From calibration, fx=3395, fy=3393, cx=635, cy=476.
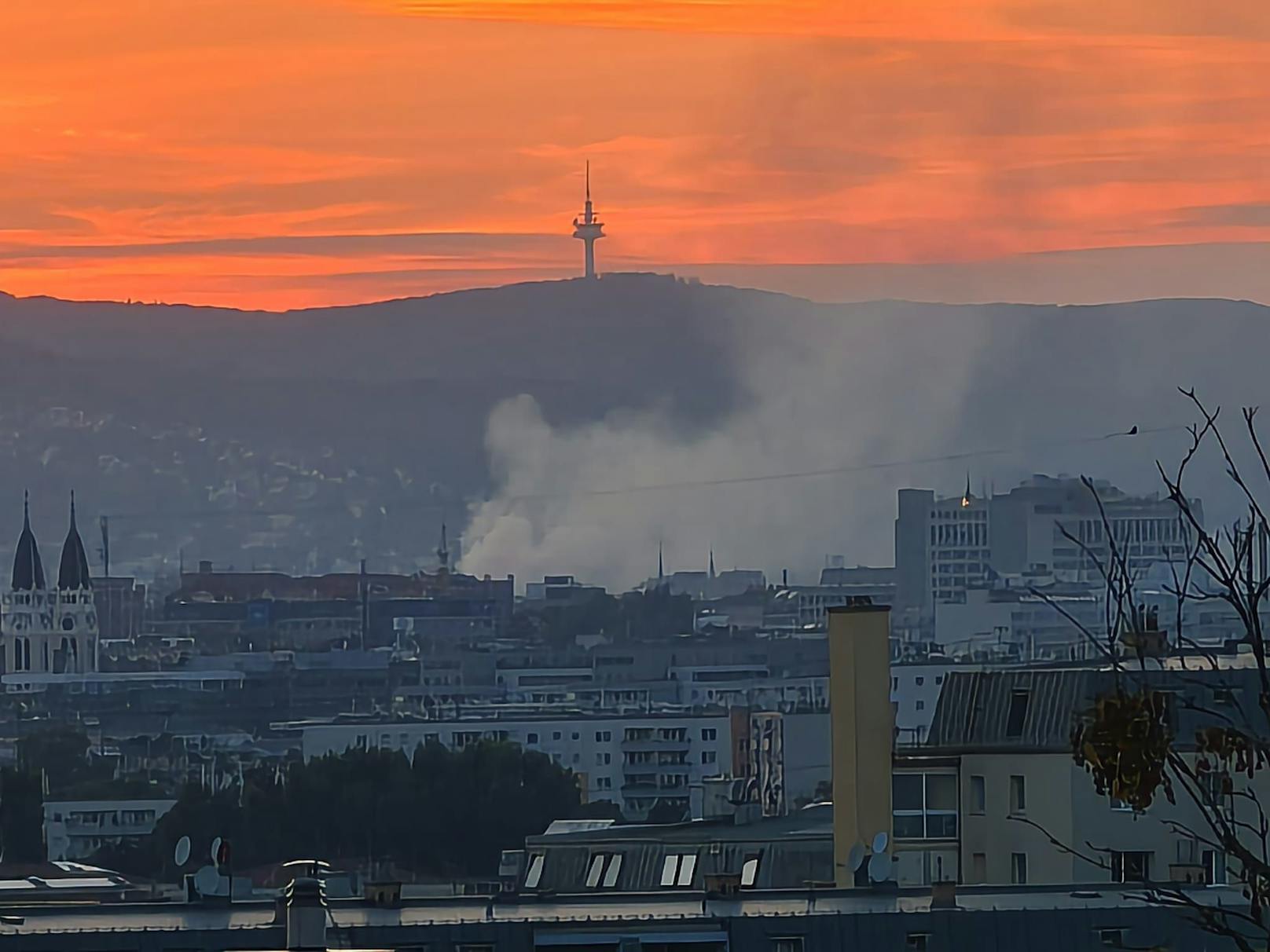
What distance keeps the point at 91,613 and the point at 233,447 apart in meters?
33.8

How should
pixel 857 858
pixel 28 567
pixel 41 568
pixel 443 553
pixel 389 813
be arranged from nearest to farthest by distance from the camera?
pixel 857 858
pixel 389 813
pixel 28 567
pixel 41 568
pixel 443 553

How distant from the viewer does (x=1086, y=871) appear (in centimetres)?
1911

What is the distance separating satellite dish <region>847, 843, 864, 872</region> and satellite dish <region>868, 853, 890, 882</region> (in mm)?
247

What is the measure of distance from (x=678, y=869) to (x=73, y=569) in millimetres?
101695

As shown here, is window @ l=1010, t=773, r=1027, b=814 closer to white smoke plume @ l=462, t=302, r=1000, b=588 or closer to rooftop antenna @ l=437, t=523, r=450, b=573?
white smoke plume @ l=462, t=302, r=1000, b=588

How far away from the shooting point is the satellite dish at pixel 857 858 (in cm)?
1524

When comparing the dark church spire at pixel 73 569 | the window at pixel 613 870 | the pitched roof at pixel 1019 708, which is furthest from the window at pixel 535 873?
the dark church spire at pixel 73 569

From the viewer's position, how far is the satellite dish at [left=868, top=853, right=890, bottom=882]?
1448 cm

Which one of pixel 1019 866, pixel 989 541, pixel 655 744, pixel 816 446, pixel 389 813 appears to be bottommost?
pixel 389 813

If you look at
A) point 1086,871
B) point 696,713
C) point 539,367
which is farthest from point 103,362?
point 1086,871

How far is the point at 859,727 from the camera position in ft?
57.1

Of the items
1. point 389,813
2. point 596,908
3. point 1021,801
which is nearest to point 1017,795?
point 1021,801

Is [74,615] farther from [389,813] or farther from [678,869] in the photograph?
[678,869]

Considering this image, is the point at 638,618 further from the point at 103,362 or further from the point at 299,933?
the point at 299,933
